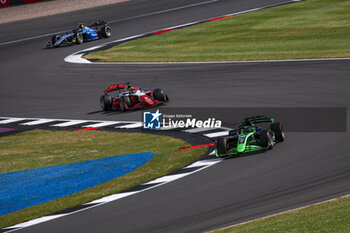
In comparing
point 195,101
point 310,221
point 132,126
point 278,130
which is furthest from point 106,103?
point 310,221

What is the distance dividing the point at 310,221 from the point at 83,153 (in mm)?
10608

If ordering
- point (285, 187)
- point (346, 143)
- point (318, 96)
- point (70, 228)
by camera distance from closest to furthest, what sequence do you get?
point (70, 228)
point (285, 187)
point (346, 143)
point (318, 96)

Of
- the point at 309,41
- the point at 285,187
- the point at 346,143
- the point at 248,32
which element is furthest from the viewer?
the point at 248,32

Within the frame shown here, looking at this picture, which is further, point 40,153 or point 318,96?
point 318,96

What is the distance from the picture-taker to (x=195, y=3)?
168 ft

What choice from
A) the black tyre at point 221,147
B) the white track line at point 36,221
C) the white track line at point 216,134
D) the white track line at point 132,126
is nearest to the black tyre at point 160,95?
the white track line at point 132,126

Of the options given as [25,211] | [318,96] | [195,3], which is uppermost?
[195,3]

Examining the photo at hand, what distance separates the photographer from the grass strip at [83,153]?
46.4ft

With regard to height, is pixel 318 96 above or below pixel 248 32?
below

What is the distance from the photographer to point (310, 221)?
9344 mm

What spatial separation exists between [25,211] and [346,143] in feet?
25.4

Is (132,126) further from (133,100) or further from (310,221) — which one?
(310,221)

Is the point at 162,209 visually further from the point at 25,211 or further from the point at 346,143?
the point at 346,143

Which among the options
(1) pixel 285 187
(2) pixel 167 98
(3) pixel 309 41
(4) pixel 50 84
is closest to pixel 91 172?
(1) pixel 285 187
